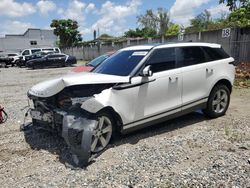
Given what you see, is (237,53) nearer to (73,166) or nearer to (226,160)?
(226,160)

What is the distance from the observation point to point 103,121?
441cm

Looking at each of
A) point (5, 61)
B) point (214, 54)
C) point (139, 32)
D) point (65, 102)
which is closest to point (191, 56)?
point (214, 54)

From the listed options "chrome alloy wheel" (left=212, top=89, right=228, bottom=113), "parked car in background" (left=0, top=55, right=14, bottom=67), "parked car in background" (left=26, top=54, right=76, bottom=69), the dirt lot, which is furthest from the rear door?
"parked car in background" (left=0, top=55, right=14, bottom=67)

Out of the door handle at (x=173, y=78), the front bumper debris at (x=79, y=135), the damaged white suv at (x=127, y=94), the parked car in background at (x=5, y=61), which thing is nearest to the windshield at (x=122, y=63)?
the damaged white suv at (x=127, y=94)

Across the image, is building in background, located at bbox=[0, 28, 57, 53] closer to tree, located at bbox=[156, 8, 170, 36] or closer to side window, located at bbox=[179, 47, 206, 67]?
tree, located at bbox=[156, 8, 170, 36]

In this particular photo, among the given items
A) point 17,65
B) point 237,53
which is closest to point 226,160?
point 237,53

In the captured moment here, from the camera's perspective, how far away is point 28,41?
67.1 m

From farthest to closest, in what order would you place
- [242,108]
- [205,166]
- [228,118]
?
1. [242,108]
2. [228,118]
3. [205,166]

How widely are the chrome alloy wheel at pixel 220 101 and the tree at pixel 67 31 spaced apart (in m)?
45.9

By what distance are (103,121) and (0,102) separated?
20.9 ft

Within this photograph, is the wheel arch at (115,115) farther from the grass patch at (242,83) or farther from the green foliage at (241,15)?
the green foliage at (241,15)

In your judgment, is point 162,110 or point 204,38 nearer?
point 162,110

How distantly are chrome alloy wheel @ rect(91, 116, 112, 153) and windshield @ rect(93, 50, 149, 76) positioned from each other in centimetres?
95

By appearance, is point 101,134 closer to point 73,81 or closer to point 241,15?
point 73,81
